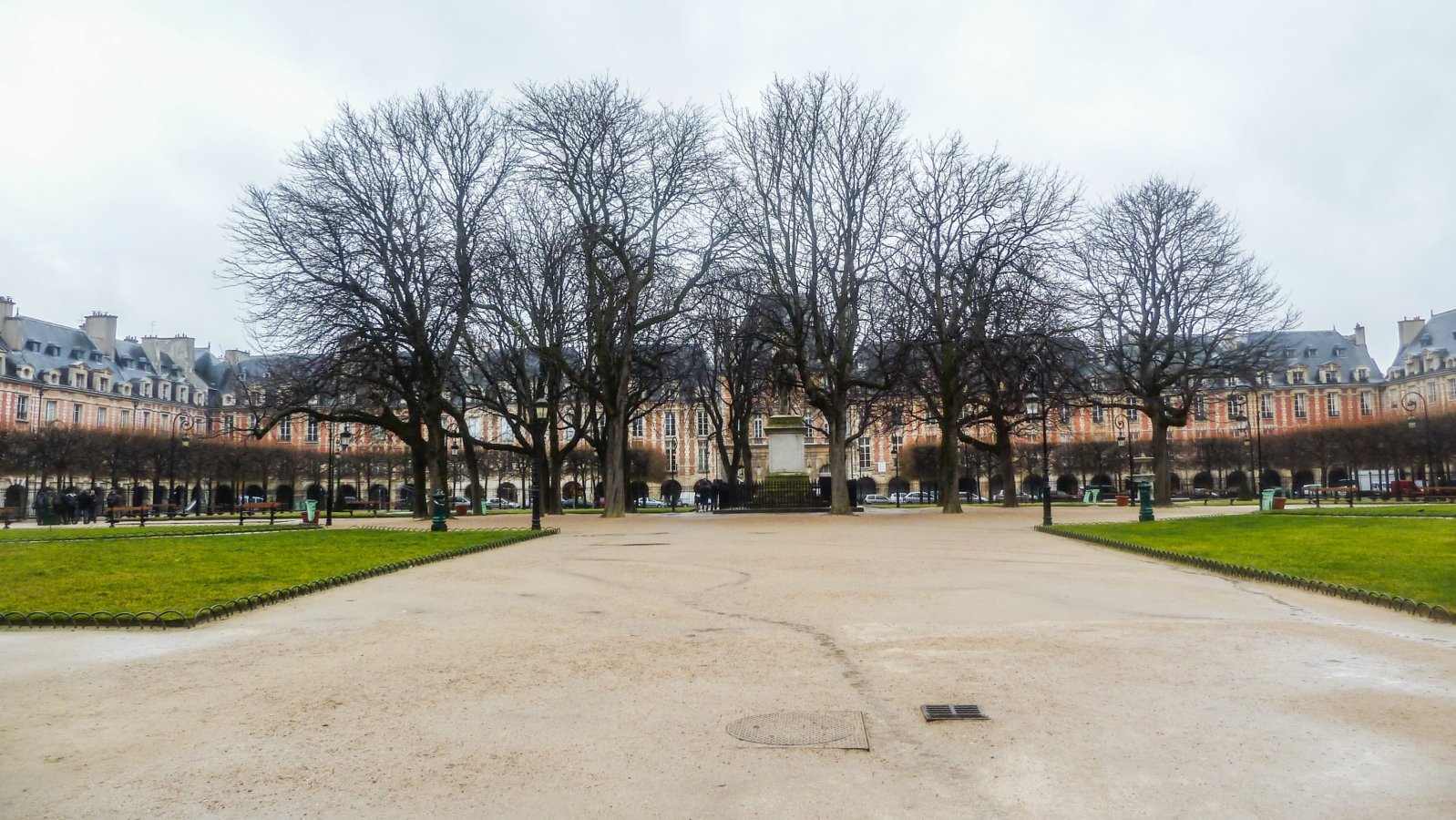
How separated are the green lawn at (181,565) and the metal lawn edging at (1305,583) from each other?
41.0ft

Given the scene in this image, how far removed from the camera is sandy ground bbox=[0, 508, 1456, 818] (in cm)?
452

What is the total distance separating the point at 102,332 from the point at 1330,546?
8837 cm

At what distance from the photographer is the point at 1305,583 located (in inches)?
470

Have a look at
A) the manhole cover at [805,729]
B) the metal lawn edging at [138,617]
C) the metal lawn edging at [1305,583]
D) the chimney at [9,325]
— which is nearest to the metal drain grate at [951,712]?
the manhole cover at [805,729]

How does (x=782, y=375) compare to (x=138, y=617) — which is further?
(x=782, y=375)

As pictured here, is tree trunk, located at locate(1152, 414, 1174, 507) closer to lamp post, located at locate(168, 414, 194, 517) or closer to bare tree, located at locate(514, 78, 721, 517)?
bare tree, located at locate(514, 78, 721, 517)

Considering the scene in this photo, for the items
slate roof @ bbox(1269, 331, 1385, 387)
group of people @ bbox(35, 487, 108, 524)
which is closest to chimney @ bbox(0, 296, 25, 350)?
group of people @ bbox(35, 487, 108, 524)

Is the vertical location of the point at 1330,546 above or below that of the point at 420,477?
below

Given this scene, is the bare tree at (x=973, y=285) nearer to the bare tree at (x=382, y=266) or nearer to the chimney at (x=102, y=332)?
the bare tree at (x=382, y=266)

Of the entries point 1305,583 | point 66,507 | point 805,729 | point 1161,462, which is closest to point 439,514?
point 1305,583

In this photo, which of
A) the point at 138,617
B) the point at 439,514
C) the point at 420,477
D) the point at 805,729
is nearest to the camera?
the point at 805,729

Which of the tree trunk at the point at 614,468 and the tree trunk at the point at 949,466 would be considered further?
the tree trunk at the point at 949,466

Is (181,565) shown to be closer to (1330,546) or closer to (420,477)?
(1330,546)

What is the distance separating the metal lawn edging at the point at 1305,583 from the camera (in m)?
9.55
